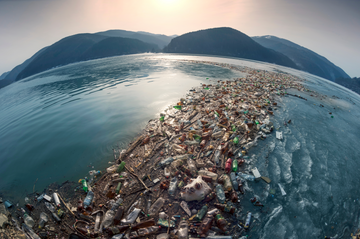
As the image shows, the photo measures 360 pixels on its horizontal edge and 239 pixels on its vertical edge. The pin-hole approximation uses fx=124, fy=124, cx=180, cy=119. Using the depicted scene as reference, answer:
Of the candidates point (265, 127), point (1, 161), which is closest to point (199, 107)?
point (265, 127)

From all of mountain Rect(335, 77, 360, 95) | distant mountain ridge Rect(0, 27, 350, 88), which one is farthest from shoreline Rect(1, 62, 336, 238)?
distant mountain ridge Rect(0, 27, 350, 88)

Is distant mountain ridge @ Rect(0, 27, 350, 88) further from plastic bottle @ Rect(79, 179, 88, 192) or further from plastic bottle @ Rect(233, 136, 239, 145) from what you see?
plastic bottle @ Rect(79, 179, 88, 192)

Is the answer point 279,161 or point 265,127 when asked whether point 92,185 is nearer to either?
point 279,161

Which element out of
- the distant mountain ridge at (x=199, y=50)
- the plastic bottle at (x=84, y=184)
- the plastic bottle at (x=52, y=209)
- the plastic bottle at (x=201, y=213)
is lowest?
the plastic bottle at (x=52, y=209)

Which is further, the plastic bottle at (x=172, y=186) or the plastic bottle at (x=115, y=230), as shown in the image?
the plastic bottle at (x=172, y=186)

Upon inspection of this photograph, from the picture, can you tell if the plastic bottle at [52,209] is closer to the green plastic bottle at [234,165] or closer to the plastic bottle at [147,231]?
the plastic bottle at [147,231]

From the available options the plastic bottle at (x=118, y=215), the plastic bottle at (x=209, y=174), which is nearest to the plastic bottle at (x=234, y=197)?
the plastic bottle at (x=209, y=174)

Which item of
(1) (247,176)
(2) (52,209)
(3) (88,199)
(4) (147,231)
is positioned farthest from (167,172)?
(2) (52,209)
